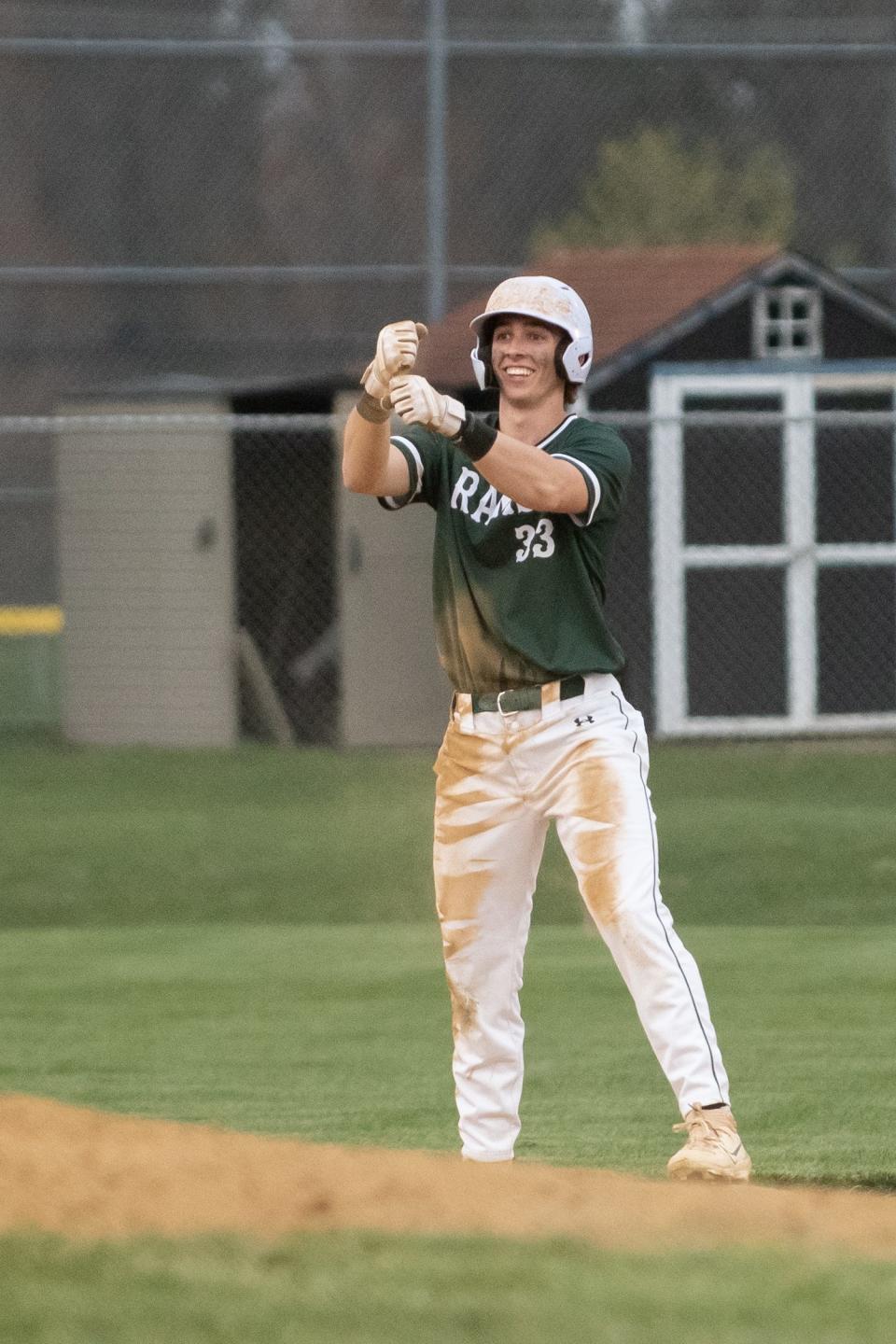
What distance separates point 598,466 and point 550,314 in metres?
0.35

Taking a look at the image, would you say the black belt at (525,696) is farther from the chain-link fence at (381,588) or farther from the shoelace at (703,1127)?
the chain-link fence at (381,588)

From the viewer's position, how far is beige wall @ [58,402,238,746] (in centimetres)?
1867

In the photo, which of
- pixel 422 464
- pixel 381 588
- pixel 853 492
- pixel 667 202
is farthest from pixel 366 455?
pixel 667 202

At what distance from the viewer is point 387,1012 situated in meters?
8.68

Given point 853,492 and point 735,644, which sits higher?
point 853,492

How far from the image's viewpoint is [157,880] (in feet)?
40.9

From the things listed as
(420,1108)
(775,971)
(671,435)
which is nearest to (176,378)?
(671,435)

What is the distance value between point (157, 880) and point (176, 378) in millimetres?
9834

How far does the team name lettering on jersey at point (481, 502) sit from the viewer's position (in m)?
5.40

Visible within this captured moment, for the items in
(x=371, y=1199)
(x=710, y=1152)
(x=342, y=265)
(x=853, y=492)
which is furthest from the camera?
(x=342, y=265)

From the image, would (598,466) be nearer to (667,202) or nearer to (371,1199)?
(371,1199)

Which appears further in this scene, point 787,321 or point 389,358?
point 787,321

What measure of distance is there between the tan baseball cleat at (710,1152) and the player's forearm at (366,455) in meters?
1.47

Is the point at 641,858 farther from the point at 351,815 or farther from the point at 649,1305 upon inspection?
the point at 351,815
